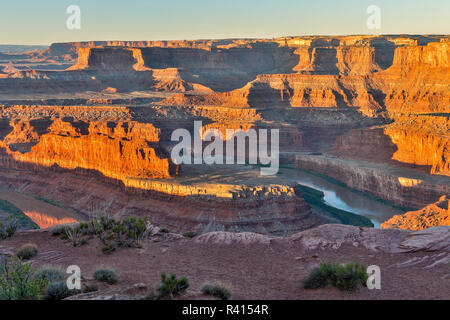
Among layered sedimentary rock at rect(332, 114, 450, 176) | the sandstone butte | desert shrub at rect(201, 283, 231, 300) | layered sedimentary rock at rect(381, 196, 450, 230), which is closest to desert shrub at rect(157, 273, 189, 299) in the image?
desert shrub at rect(201, 283, 231, 300)

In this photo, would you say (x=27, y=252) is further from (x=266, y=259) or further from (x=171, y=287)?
(x=266, y=259)

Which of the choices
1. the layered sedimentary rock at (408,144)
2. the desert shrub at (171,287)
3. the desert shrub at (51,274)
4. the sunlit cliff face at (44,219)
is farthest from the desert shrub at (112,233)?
the layered sedimentary rock at (408,144)

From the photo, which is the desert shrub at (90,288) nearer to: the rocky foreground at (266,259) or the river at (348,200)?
the rocky foreground at (266,259)

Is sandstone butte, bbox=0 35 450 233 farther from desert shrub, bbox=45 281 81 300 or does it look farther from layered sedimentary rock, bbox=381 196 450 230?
desert shrub, bbox=45 281 81 300

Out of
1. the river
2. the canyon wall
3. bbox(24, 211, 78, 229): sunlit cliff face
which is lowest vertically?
the river

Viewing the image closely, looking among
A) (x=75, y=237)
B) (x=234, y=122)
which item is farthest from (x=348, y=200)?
(x=75, y=237)

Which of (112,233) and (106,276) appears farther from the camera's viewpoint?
(112,233)
